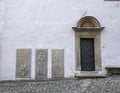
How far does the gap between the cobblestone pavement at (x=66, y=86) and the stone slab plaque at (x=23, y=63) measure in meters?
0.35

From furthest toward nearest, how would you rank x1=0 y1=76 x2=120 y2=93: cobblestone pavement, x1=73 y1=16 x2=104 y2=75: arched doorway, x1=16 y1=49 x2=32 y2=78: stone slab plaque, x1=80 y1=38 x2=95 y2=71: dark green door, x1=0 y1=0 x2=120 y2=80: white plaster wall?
x1=80 y1=38 x2=95 y2=71: dark green door < x1=73 y1=16 x2=104 y2=75: arched doorway < x1=0 y1=0 x2=120 y2=80: white plaster wall < x1=16 y1=49 x2=32 y2=78: stone slab plaque < x1=0 y1=76 x2=120 y2=93: cobblestone pavement

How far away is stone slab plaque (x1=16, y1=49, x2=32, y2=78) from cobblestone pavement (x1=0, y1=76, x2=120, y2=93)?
0.35 m

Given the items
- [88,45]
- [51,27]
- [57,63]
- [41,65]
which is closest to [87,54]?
[88,45]

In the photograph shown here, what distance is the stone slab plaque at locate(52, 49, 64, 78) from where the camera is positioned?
1145 cm

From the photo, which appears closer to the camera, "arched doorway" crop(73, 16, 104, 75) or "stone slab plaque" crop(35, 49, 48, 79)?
"stone slab plaque" crop(35, 49, 48, 79)

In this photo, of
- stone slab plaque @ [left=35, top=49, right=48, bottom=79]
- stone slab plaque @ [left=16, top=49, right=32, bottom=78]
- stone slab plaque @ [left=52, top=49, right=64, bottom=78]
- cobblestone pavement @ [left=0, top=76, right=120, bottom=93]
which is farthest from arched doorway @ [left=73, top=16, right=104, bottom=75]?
stone slab plaque @ [left=16, top=49, right=32, bottom=78]

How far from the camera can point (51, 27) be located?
38.4ft

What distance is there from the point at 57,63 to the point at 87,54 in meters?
1.27

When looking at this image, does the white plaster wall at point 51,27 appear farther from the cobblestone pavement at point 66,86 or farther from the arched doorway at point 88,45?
the cobblestone pavement at point 66,86

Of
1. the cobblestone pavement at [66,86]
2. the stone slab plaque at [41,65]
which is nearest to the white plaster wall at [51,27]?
the stone slab plaque at [41,65]

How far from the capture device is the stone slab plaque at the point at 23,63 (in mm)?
11383

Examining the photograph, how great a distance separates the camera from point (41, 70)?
37.5 feet

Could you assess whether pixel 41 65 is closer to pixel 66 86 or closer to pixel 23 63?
pixel 23 63

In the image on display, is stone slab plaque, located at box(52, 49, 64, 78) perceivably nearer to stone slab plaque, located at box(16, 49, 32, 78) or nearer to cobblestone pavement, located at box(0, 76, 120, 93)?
cobblestone pavement, located at box(0, 76, 120, 93)
